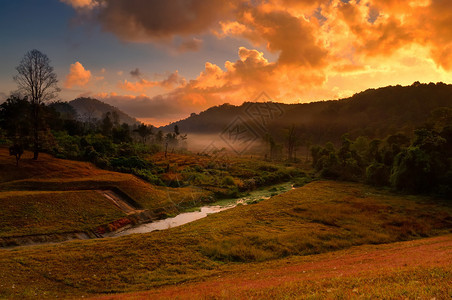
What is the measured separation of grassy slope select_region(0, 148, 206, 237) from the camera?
96.4 ft

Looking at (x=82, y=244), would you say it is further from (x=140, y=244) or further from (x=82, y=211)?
(x=82, y=211)

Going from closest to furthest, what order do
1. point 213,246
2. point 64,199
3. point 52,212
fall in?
point 213,246 → point 52,212 → point 64,199

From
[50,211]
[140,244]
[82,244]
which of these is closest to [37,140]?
[50,211]

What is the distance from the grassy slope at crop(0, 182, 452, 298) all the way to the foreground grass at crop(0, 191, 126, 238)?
5928 mm

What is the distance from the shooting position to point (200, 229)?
3031 centimetres

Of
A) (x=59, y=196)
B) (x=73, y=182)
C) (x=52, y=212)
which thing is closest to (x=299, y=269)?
(x=52, y=212)

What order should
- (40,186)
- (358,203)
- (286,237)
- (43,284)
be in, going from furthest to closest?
(358,203) → (40,186) → (286,237) → (43,284)

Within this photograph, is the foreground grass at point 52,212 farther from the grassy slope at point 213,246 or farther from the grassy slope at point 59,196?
the grassy slope at point 213,246

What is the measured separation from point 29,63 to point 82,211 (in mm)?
34799

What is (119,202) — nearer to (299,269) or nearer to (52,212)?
(52,212)

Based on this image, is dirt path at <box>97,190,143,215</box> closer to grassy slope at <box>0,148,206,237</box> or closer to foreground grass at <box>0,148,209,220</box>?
grassy slope at <box>0,148,206,237</box>

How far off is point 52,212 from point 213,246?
2161 centimetres


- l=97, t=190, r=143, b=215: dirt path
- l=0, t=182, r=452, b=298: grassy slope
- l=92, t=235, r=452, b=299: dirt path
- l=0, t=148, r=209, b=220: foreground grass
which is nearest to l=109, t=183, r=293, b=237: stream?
l=0, t=148, r=209, b=220: foreground grass

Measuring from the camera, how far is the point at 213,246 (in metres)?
24.8
